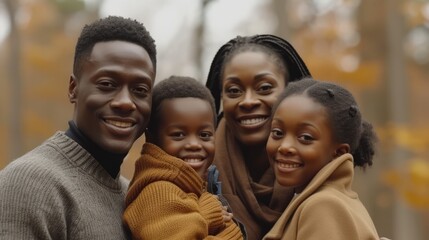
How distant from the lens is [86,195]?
9.86 ft

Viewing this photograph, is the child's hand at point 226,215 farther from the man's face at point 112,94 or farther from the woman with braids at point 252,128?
the man's face at point 112,94

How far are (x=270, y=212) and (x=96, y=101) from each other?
3.69 ft

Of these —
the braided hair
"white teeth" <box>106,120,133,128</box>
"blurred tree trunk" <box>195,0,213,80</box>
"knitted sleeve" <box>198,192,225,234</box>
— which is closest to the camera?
"white teeth" <box>106,120,133,128</box>

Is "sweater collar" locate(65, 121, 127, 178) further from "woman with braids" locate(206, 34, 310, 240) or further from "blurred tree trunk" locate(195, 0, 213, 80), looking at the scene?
"blurred tree trunk" locate(195, 0, 213, 80)

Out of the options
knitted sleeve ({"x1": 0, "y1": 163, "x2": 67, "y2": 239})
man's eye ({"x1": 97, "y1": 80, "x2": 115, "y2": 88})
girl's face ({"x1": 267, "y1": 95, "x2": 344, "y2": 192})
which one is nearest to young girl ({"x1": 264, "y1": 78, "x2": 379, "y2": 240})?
girl's face ({"x1": 267, "y1": 95, "x2": 344, "y2": 192})

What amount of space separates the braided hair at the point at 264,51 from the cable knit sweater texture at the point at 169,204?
0.82 metres

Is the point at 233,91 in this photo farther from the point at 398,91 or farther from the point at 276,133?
the point at 398,91

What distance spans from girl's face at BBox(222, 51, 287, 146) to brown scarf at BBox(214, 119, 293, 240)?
4.2 inches

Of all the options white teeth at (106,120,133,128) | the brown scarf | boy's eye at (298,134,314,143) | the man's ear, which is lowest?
the brown scarf

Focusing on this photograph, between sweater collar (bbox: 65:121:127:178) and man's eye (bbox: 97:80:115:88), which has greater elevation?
man's eye (bbox: 97:80:115:88)

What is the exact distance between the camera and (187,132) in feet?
11.5

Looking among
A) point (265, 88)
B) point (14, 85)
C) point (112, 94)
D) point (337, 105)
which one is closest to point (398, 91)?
point (14, 85)

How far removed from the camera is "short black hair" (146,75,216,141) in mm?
3545

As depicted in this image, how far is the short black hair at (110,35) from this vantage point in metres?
3.18
